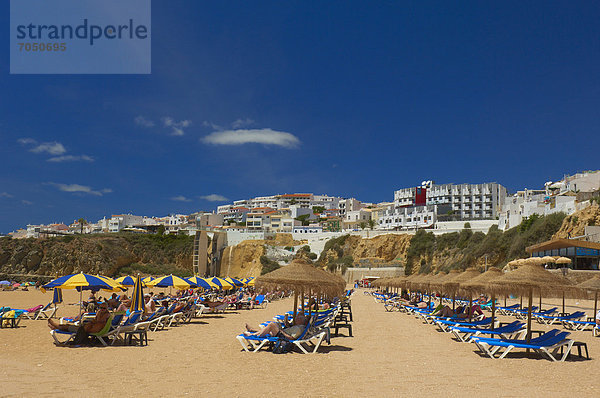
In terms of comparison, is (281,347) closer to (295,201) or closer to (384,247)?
(384,247)

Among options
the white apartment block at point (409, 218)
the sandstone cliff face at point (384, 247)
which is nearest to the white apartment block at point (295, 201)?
the white apartment block at point (409, 218)

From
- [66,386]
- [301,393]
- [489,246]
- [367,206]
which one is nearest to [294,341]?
[301,393]

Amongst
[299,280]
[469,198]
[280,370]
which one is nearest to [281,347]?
[299,280]

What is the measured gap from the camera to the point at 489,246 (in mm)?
44031

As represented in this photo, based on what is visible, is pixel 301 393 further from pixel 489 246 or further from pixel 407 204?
pixel 407 204

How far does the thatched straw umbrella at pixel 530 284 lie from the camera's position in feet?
30.3

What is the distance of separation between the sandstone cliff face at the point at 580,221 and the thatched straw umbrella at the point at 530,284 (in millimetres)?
28250

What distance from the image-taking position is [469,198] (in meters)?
79.7

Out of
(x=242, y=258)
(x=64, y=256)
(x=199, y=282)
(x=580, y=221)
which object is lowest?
(x=242, y=258)

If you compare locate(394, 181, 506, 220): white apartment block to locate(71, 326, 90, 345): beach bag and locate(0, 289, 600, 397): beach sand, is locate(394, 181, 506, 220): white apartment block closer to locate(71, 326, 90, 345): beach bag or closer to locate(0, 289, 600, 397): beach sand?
locate(0, 289, 600, 397): beach sand

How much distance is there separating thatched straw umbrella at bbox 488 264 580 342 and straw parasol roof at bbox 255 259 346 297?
3334mm

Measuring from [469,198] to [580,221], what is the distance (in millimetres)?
45620

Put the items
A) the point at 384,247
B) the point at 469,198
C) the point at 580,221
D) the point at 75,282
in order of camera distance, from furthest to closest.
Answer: the point at 469,198 < the point at 384,247 < the point at 580,221 < the point at 75,282

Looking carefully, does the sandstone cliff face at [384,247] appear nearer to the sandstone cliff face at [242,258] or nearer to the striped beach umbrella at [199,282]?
the sandstone cliff face at [242,258]
